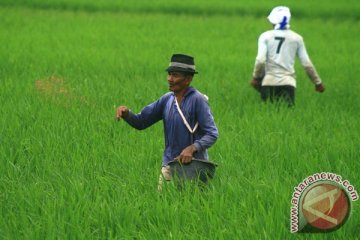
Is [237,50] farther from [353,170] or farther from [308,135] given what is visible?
[353,170]

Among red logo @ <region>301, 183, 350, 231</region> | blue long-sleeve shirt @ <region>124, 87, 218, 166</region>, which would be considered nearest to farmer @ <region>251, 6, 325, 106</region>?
blue long-sleeve shirt @ <region>124, 87, 218, 166</region>

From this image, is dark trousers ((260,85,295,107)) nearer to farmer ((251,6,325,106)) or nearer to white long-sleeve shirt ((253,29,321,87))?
farmer ((251,6,325,106))

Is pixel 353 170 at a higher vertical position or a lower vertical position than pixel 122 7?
lower

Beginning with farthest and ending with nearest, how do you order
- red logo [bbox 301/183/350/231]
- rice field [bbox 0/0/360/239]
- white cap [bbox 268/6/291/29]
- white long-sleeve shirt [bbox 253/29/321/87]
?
white long-sleeve shirt [bbox 253/29/321/87], white cap [bbox 268/6/291/29], rice field [bbox 0/0/360/239], red logo [bbox 301/183/350/231]

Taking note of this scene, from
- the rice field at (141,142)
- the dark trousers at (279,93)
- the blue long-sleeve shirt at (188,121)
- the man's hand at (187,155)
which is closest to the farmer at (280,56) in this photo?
the dark trousers at (279,93)

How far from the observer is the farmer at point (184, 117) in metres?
3.20

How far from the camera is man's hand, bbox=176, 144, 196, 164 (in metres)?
3.12

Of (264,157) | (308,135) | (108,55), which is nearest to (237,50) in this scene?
(108,55)

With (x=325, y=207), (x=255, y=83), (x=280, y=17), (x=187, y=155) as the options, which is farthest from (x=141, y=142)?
(x=325, y=207)

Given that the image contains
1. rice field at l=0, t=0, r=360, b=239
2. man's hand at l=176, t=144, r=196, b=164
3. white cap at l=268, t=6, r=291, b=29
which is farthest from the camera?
white cap at l=268, t=6, r=291, b=29

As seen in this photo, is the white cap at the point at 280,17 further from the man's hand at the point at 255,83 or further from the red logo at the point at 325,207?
the red logo at the point at 325,207

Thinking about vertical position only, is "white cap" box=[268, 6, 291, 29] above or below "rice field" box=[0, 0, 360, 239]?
above

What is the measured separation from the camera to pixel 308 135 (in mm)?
5121

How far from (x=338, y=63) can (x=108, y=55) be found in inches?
154
